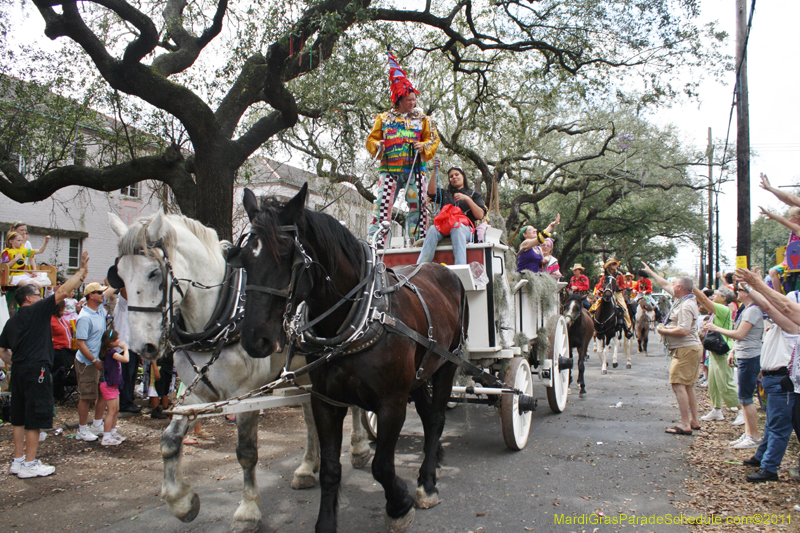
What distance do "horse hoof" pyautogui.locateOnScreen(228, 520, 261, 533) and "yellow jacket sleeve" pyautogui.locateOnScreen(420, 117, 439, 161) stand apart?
408cm

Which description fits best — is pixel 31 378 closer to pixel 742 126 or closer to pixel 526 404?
pixel 526 404

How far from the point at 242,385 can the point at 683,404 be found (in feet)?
18.1

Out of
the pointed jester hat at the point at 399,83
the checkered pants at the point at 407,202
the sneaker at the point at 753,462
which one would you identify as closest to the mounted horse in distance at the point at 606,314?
the sneaker at the point at 753,462

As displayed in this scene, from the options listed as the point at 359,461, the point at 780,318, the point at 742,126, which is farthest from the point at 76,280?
the point at 742,126

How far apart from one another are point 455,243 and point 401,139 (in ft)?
4.89

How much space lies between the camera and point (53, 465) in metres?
5.41

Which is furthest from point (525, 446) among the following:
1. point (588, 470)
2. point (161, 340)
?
point (161, 340)

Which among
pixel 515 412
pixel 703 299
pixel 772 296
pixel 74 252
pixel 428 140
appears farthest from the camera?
pixel 74 252

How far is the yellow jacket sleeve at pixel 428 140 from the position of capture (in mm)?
5812

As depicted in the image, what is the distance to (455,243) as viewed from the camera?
525cm

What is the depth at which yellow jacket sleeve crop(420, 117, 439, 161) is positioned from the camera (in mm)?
5812

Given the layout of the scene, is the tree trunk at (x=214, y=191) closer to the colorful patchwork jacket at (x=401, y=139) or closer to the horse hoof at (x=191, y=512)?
the colorful patchwork jacket at (x=401, y=139)

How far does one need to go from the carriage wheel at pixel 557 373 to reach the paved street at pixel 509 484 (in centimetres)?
28

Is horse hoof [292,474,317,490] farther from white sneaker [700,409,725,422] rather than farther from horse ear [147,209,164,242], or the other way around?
white sneaker [700,409,725,422]
